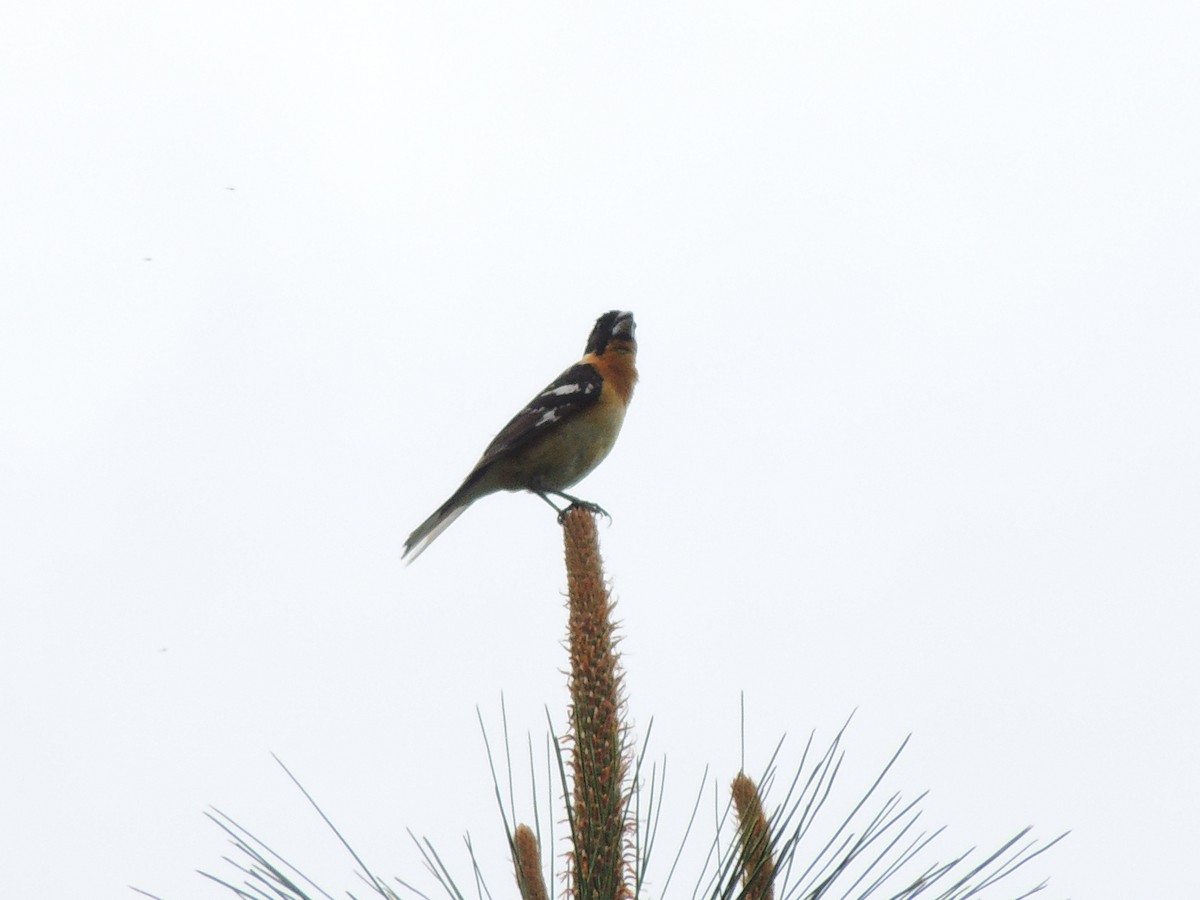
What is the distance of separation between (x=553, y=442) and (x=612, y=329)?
1.37 meters

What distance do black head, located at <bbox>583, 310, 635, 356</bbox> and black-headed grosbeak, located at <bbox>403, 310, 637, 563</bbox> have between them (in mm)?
330

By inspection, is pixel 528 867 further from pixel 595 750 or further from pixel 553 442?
pixel 553 442

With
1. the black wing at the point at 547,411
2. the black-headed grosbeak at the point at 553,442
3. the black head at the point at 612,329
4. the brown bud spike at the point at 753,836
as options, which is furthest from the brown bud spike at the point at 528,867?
the black head at the point at 612,329

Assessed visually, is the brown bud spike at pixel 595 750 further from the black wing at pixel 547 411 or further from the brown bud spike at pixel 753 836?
the black wing at pixel 547 411

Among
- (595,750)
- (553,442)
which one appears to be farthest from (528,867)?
(553,442)

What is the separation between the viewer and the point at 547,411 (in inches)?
325

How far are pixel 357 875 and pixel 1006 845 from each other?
1.11 metres

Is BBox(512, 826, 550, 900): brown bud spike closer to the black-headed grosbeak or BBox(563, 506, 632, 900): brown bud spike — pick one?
BBox(563, 506, 632, 900): brown bud spike

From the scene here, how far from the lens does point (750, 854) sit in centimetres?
236

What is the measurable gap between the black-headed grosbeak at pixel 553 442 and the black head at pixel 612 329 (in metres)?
0.33

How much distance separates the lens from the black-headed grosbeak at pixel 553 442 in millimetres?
8219

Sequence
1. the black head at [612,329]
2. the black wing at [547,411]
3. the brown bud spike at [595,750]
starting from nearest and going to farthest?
the brown bud spike at [595,750], the black wing at [547,411], the black head at [612,329]

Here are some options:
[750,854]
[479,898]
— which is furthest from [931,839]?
[479,898]

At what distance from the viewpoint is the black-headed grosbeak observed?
8.22m
